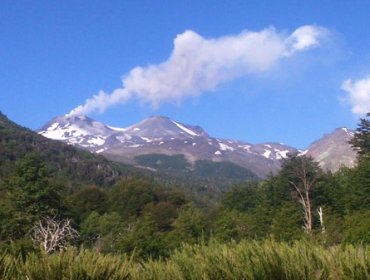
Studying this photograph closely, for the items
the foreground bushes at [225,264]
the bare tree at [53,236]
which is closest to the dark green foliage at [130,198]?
the bare tree at [53,236]

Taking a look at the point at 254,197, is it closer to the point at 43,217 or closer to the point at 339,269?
the point at 43,217

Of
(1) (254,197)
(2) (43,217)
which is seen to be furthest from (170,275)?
(1) (254,197)

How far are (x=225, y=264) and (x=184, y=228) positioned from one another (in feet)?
208

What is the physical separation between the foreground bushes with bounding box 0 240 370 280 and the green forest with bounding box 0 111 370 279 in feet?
0.06

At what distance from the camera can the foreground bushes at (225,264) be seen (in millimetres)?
9609

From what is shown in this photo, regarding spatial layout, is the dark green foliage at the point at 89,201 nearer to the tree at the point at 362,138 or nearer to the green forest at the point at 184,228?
the green forest at the point at 184,228

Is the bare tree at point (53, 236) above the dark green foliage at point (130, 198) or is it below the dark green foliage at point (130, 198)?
below

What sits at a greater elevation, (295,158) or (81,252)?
(295,158)

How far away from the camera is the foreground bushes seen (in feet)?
31.5

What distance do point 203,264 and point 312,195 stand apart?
7231cm

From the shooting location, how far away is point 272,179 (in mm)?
100188

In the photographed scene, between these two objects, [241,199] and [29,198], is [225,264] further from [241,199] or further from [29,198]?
[241,199]

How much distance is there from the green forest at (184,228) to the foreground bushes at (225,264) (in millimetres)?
19

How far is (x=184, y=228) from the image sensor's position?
72.6 metres
